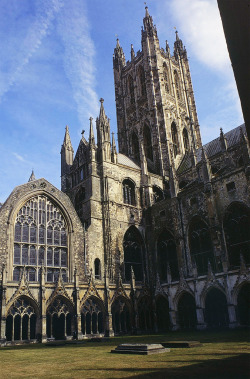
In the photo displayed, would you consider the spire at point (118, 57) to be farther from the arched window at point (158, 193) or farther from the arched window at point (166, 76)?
the arched window at point (158, 193)

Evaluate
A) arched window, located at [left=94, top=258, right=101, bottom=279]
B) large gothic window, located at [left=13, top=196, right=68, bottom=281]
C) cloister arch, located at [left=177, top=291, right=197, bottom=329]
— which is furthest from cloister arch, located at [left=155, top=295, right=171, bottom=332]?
large gothic window, located at [left=13, top=196, right=68, bottom=281]

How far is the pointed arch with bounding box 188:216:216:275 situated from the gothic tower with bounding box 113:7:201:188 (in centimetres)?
1180

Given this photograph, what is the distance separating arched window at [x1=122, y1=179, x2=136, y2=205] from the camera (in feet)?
123

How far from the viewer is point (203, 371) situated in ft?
27.3

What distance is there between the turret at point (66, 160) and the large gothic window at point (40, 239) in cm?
896

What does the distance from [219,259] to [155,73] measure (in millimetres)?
31549

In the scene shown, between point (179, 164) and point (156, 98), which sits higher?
point (156, 98)

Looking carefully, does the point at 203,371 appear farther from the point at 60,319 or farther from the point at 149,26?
the point at 149,26

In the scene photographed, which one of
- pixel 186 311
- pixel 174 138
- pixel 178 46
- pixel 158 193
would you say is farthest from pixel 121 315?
pixel 178 46

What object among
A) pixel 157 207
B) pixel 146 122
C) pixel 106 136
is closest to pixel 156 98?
pixel 146 122

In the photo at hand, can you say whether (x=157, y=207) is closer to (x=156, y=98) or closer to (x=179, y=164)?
(x=179, y=164)

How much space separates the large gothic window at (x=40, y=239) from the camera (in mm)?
28688

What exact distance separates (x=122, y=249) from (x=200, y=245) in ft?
A: 24.9

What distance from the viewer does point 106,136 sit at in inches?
1484
